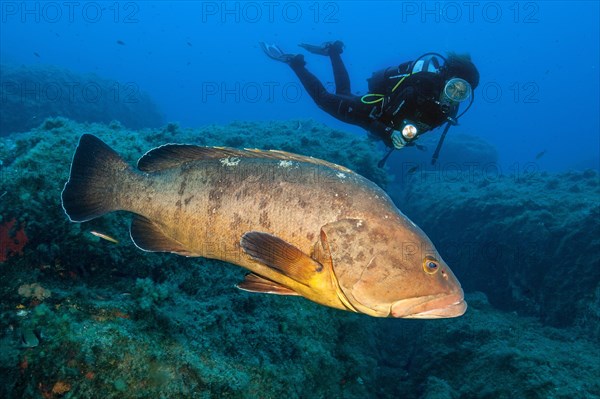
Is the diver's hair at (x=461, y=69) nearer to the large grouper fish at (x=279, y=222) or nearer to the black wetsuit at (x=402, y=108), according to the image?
the black wetsuit at (x=402, y=108)

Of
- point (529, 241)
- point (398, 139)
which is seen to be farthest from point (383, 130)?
point (529, 241)

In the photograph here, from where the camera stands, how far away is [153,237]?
2.60 metres

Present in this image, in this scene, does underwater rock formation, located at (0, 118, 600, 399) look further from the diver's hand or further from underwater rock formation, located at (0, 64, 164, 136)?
underwater rock formation, located at (0, 64, 164, 136)

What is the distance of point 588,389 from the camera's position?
12.4ft

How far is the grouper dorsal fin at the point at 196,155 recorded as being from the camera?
101 inches

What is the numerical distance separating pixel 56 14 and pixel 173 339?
187268 millimetres

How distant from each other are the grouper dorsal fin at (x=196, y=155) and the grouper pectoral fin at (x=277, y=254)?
2.47 ft

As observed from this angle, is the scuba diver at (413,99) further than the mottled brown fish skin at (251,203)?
Yes

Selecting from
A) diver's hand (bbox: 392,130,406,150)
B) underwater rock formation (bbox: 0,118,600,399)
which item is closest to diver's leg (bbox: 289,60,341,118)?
underwater rock formation (bbox: 0,118,600,399)

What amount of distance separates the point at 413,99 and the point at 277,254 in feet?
14.8

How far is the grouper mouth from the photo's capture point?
2.14 meters

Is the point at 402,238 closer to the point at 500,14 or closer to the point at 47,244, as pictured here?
the point at 47,244

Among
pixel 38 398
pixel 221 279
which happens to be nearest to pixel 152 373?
pixel 38 398

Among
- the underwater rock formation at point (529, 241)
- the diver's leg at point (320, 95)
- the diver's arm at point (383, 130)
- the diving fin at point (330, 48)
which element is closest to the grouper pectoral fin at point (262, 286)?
the diver's arm at point (383, 130)
